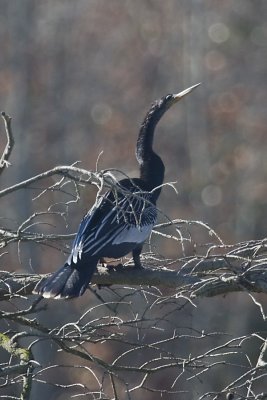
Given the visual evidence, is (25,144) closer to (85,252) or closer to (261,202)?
(261,202)

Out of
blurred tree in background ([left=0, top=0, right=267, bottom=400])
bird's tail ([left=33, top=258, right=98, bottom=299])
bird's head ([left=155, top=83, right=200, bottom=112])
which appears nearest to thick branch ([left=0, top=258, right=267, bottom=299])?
bird's tail ([left=33, top=258, right=98, bottom=299])

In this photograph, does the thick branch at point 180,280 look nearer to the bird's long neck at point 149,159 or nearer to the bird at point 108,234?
the bird at point 108,234

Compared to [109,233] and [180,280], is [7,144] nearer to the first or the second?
[180,280]

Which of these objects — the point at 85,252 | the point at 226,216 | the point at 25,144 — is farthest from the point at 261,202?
the point at 85,252

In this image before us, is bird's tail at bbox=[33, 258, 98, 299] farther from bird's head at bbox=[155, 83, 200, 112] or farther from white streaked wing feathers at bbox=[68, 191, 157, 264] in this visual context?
bird's head at bbox=[155, 83, 200, 112]

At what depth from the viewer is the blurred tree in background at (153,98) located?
24.6 metres

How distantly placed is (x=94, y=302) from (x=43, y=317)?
36.4 inches

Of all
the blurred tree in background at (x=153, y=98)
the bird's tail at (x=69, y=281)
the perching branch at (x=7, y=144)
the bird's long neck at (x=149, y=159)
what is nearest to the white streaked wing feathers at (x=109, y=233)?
the bird's tail at (x=69, y=281)

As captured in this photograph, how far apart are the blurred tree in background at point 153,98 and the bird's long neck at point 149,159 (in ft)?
51.2

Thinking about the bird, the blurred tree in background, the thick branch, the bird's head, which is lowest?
the thick branch

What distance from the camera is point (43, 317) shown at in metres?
23.1

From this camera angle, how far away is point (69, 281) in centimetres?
635

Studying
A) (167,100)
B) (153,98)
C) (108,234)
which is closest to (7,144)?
(108,234)

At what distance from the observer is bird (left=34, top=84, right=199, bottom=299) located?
6.23 m
